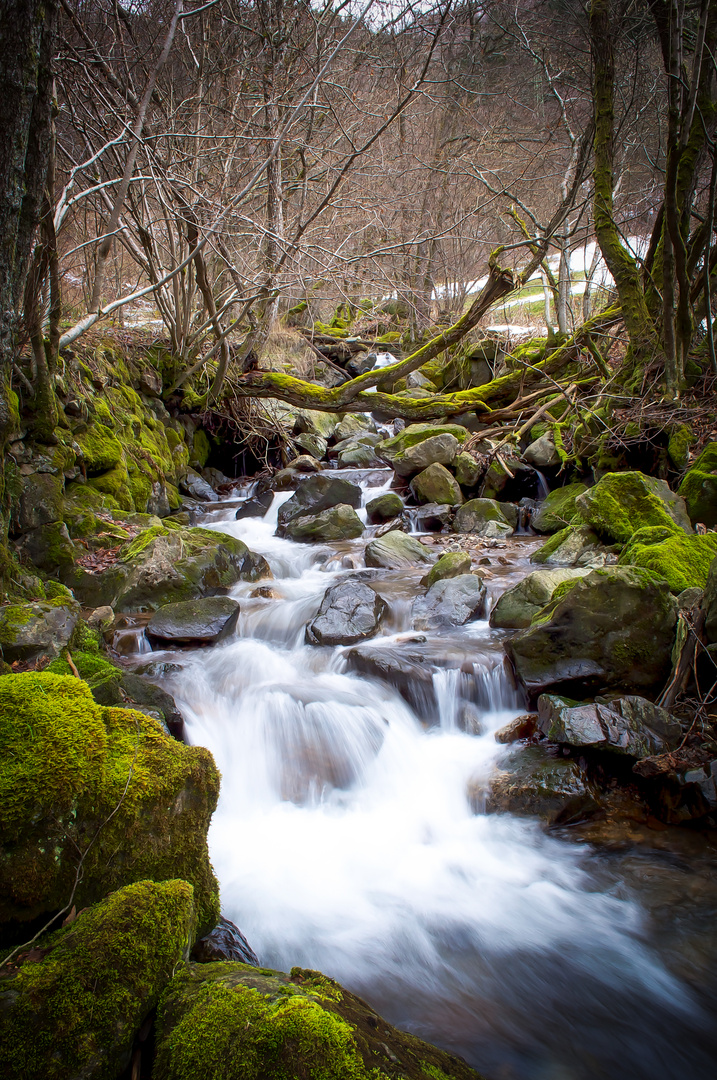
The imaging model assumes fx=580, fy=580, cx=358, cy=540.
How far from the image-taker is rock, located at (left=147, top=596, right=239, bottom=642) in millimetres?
5633

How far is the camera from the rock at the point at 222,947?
2189 mm

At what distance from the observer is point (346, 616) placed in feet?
20.0

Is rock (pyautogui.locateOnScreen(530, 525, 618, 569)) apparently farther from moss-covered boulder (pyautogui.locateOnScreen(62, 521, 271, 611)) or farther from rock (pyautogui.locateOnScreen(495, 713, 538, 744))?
moss-covered boulder (pyautogui.locateOnScreen(62, 521, 271, 611))

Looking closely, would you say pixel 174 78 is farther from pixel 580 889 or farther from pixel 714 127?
pixel 580 889

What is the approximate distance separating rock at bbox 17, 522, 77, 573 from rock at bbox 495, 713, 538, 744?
4.48 metres

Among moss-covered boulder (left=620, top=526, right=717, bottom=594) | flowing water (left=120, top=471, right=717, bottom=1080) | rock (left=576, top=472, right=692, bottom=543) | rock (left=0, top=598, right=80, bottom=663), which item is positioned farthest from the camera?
rock (left=576, top=472, right=692, bottom=543)

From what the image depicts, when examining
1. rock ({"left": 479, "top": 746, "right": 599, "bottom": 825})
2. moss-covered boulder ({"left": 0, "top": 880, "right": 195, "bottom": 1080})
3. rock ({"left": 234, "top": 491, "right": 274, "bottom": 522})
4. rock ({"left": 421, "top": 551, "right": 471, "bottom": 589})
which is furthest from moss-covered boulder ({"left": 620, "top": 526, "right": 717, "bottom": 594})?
rock ({"left": 234, "top": 491, "right": 274, "bottom": 522})

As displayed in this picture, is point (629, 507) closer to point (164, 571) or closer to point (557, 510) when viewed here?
point (557, 510)

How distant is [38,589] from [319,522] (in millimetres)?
5603

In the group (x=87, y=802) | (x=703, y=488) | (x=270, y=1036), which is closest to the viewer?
(x=270, y=1036)

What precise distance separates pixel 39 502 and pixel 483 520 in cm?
646

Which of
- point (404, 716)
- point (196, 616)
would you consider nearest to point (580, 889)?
point (404, 716)

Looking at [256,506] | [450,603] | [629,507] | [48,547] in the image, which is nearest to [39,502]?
[48,547]

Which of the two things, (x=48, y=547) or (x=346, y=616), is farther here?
(x=346, y=616)
